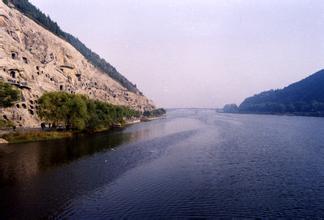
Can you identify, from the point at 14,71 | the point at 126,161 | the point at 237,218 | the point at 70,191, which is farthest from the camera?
the point at 14,71

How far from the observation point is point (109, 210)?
3053 cm

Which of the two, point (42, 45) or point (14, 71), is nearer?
point (14, 71)

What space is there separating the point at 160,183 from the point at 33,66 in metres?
109

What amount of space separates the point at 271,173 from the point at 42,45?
482 ft

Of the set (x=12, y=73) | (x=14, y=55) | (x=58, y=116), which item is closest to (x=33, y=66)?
(x=14, y=55)

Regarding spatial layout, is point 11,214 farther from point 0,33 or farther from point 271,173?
point 0,33

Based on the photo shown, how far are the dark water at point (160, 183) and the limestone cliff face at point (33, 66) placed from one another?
44024 mm

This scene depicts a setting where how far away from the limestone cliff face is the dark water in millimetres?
44024

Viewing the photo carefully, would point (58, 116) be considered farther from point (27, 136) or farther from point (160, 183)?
point (160, 183)

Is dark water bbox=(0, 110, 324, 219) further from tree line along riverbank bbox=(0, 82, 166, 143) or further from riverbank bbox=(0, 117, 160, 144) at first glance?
tree line along riverbank bbox=(0, 82, 166, 143)

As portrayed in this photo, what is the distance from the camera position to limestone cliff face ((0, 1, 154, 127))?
106 meters

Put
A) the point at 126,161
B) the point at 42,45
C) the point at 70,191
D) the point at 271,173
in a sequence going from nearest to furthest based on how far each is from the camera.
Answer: the point at 70,191
the point at 271,173
the point at 126,161
the point at 42,45

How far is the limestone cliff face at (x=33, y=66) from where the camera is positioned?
349 ft

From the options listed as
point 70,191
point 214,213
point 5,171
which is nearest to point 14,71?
point 5,171
